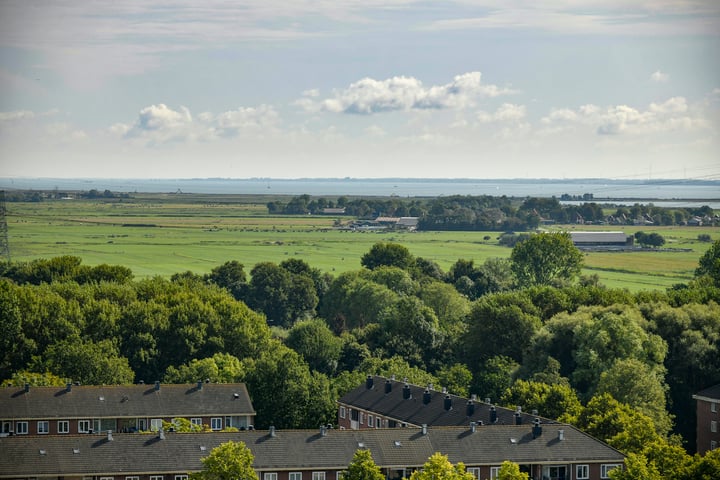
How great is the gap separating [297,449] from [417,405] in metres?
16.1

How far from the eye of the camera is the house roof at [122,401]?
77.4 meters

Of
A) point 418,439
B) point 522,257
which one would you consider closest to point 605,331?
point 418,439

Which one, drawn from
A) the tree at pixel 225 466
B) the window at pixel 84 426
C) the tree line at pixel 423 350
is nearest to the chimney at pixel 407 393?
the tree line at pixel 423 350

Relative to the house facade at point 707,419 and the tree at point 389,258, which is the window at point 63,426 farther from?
the tree at point 389,258

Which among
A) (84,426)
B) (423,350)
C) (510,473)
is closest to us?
(510,473)

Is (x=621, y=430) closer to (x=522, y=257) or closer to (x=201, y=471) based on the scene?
(x=201, y=471)

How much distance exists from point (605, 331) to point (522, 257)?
A: 68113mm

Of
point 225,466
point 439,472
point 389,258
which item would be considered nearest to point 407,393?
point 439,472

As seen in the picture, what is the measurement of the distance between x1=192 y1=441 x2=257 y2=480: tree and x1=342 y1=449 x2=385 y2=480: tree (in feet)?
14.5

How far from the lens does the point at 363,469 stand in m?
A: 59.0

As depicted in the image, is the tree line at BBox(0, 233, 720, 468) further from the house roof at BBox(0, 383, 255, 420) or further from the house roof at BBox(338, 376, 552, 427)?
the house roof at BBox(0, 383, 255, 420)

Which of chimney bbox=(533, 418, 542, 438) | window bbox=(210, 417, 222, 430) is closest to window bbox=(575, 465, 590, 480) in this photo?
chimney bbox=(533, 418, 542, 438)

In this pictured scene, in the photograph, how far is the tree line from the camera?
265ft

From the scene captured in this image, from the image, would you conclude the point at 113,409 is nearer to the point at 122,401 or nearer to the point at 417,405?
the point at 122,401
